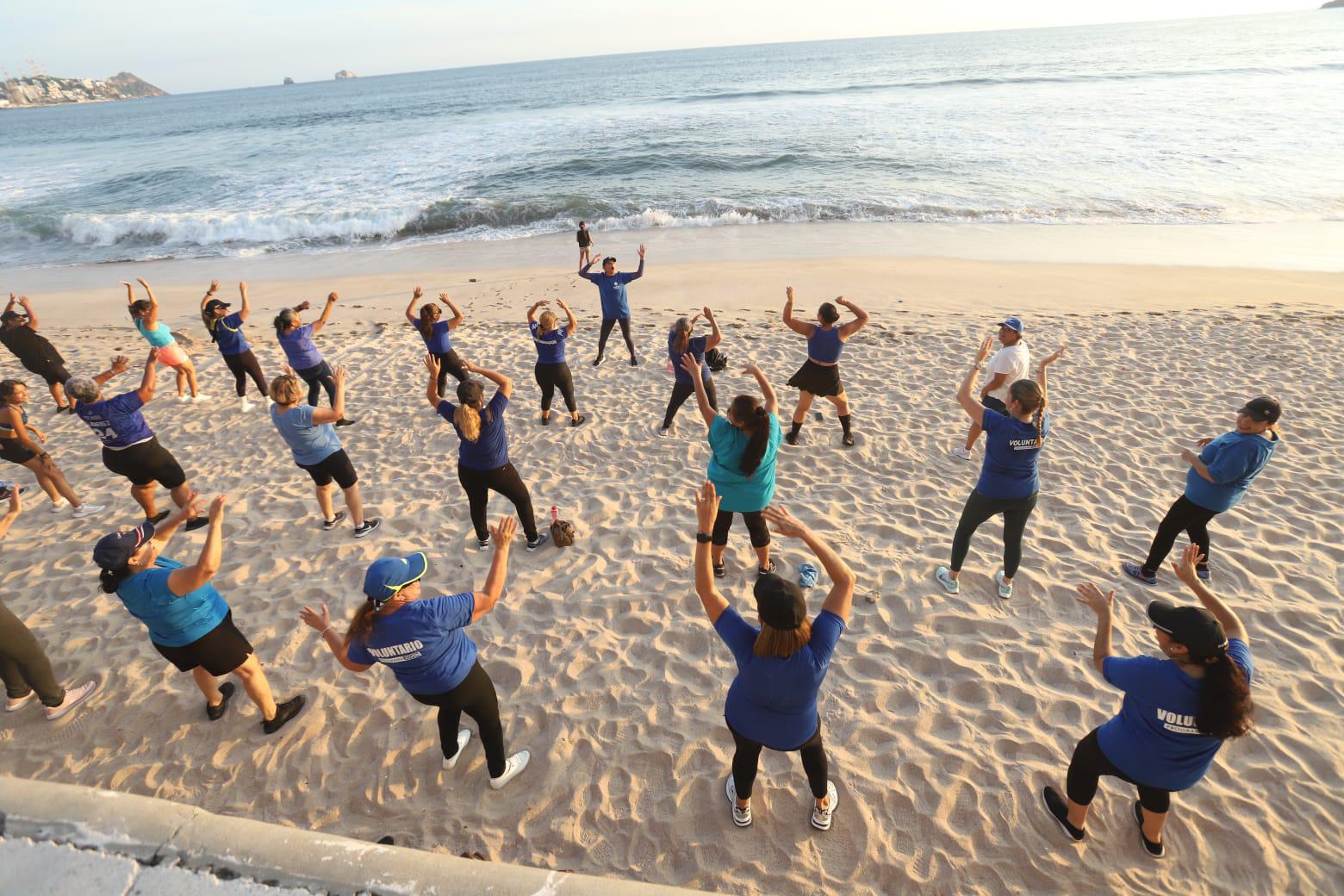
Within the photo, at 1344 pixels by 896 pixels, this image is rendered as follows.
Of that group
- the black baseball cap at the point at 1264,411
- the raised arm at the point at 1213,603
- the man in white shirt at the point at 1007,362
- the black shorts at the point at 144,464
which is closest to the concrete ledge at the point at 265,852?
the raised arm at the point at 1213,603

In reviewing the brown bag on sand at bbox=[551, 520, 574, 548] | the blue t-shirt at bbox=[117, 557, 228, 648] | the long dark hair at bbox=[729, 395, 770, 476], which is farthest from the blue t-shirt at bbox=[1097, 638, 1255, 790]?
the blue t-shirt at bbox=[117, 557, 228, 648]

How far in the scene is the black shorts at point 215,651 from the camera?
11.9ft

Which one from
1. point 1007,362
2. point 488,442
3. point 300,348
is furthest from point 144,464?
point 1007,362

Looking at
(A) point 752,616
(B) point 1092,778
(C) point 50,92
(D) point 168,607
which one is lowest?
(A) point 752,616

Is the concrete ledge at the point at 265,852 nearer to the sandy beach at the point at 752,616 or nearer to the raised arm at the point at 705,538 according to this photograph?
the raised arm at the point at 705,538

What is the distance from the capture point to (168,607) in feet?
11.0

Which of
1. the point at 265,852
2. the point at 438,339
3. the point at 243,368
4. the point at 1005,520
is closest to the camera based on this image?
the point at 265,852

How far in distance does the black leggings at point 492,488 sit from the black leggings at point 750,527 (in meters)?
1.76

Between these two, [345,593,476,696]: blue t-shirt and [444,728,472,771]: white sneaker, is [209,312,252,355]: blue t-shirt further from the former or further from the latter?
[345,593,476,696]: blue t-shirt

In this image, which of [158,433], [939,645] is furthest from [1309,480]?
[158,433]

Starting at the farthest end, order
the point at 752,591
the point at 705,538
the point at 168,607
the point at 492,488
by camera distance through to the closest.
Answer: the point at 492,488 < the point at 752,591 < the point at 168,607 < the point at 705,538

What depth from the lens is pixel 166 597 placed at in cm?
331

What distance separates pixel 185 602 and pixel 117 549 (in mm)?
498

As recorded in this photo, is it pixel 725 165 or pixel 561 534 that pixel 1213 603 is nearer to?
pixel 561 534
